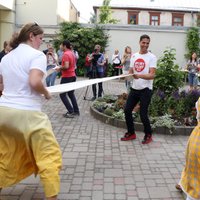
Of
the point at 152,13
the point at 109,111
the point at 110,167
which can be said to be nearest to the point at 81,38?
the point at 109,111

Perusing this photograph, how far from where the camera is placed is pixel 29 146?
345cm

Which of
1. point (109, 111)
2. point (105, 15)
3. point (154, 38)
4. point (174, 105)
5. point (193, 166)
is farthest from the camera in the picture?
point (105, 15)

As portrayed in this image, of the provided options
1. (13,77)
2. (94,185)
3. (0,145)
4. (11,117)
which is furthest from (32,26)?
(94,185)

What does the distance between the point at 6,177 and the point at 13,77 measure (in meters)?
1.01

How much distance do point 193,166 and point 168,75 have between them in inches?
219

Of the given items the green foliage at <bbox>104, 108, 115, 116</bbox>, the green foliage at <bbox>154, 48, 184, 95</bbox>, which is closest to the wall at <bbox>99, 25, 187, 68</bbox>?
the green foliage at <bbox>154, 48, 184, 95</bbox>

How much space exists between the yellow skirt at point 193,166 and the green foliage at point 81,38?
17.6 meters

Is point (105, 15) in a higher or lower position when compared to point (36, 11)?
higher

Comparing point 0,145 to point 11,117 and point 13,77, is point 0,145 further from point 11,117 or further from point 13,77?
point 13,77

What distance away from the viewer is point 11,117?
11.1 ft

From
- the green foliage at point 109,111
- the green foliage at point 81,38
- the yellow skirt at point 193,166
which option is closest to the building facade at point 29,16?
the green foliage at point 81,38

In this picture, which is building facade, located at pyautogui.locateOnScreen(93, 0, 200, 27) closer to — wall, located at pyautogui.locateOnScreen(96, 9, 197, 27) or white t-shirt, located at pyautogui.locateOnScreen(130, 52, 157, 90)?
wall, located at pyautogui.locateOnScreen(96, 9, 197, 27)

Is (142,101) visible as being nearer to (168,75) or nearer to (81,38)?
(168,75)

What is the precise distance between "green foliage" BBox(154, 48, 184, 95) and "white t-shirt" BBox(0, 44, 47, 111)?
555 centimetres
